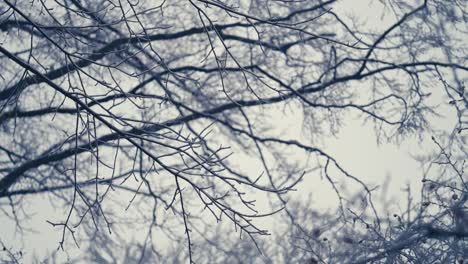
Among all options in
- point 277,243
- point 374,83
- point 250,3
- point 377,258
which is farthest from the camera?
point 277,243

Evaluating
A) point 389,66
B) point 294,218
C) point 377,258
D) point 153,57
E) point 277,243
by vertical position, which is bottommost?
point 377,258

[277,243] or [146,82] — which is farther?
[277,243]

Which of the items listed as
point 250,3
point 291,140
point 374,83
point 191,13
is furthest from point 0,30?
point 374,83

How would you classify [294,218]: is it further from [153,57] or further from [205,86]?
[153,57]

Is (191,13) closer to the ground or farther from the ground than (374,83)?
farther from the ground

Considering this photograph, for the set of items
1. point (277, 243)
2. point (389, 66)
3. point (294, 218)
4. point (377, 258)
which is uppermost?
point (389, 66)

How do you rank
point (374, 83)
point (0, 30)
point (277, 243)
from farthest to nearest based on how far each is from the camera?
point (277, 243) → point (374, 83) → point (0, 30)

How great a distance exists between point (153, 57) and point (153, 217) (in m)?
1.99

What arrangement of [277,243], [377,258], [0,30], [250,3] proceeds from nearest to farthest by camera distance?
[377,258], [0,30], [250,3], [277,243]

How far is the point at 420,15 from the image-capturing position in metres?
6.48

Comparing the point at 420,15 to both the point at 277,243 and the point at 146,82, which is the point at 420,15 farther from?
the point at 277,243

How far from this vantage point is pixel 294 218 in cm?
671

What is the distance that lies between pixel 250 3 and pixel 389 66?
1.76 meters

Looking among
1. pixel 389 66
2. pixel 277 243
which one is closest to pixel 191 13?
pixel 389 66
